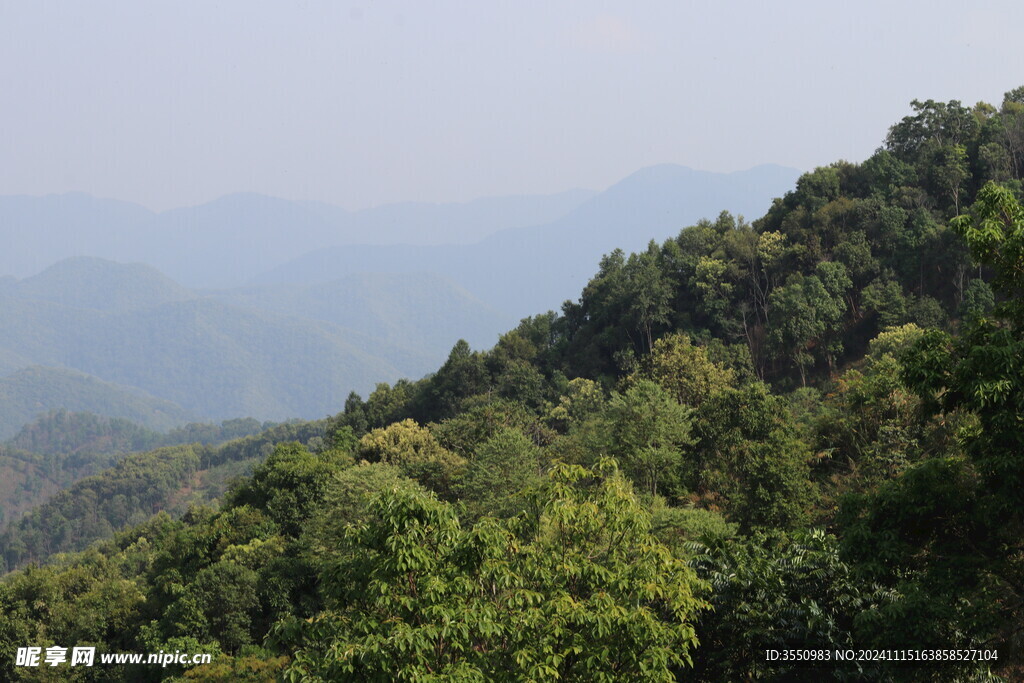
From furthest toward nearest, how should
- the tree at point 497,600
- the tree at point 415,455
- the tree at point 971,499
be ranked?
the tree at point 415,455 → the tree at point 971,499 → the tree at point 497,600

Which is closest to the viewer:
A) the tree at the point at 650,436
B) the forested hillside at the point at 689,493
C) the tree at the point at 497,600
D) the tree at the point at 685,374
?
the tree at the point at 497,600

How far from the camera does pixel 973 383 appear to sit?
1040cm

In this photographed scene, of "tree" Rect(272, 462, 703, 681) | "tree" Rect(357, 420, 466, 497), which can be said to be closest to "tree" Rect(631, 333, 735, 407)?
"tree" Rect(357, 420, 466, 497)

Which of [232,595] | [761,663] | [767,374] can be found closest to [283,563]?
[232,595]

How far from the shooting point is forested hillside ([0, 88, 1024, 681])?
1037 centimetres

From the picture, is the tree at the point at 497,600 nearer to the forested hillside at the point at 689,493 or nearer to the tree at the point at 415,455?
the forested hillside at the point at 689,493

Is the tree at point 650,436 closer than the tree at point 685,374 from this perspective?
Yes

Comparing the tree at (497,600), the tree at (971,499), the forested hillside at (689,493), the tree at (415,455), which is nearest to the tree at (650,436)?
the forested hillside at (689,493)

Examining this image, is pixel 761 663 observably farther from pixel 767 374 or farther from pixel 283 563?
pixel 767 374

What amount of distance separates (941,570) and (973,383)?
9.15ft

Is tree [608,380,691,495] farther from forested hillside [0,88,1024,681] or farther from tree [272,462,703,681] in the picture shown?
tree [272,462,703,681]

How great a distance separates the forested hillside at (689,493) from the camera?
34.0 feet

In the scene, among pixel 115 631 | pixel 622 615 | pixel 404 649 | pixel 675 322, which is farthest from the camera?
pixel 675 322

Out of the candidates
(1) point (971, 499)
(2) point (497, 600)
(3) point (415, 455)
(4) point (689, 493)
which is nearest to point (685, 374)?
(4) point (689, 493)
